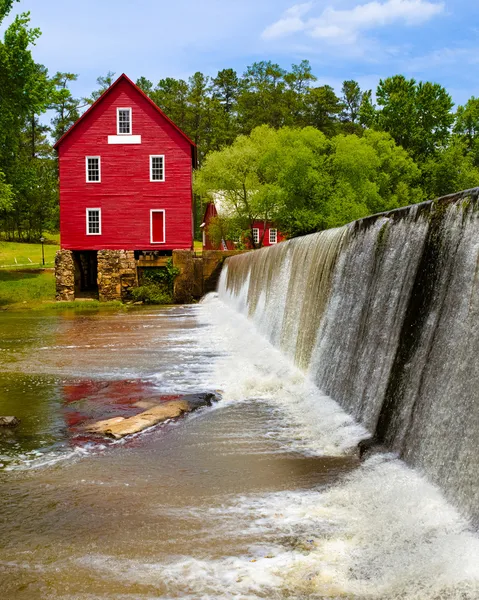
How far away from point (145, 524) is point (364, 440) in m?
2.55

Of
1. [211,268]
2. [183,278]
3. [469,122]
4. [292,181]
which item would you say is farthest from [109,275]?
A: [469,122]

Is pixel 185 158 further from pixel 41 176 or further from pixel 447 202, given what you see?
pixel 41 176

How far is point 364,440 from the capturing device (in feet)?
20.9

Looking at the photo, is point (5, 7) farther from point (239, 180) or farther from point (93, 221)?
point (239, 180)

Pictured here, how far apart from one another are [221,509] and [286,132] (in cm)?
3742

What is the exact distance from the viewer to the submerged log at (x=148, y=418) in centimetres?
741

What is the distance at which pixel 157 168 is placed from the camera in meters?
32.3

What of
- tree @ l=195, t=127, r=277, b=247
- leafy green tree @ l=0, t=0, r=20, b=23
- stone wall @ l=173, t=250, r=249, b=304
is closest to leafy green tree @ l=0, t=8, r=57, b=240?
leafy green tree @ l=0, t=0, r=20, b=23

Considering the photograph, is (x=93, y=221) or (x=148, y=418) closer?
(x=148, y=418)

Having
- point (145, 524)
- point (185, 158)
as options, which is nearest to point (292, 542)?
point (145, 524)

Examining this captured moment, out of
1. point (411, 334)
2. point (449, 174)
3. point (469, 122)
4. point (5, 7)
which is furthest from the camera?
point (469, 122)

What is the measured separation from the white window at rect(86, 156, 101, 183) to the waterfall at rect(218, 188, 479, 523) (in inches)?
934

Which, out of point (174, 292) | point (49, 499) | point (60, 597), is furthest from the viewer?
point (174, 292)

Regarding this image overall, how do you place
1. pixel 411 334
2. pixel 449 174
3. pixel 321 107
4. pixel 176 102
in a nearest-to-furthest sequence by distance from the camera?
pixel 411 334, pixel 449 174, pixel 321 107, pixel 176 102
